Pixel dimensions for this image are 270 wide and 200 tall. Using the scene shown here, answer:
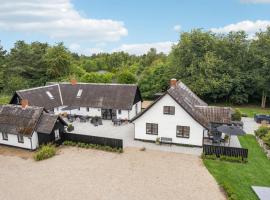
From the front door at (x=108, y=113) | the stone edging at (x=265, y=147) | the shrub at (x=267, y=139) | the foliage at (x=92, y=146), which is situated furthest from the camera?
the front door at (x=108, y=113)

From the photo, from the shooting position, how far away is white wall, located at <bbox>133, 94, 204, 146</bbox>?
78.8 feet

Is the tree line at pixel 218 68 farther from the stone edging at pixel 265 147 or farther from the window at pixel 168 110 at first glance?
the window at pixel 168 110

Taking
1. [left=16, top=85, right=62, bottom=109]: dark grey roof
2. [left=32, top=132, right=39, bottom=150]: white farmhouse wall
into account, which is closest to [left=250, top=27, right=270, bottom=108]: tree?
[left=16, top=85, right=62, bottom=109]: dark grey roof

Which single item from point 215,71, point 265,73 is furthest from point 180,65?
point 265,73

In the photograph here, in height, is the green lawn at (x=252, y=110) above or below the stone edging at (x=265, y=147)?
above

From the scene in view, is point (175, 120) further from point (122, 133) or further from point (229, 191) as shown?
point (229, 191)

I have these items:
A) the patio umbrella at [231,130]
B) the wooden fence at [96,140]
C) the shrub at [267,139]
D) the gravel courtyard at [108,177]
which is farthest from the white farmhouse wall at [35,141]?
the shrub at [267,139]

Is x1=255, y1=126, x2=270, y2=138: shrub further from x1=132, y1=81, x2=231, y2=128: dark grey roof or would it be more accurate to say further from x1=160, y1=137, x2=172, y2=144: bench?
x1=160, y1=137, x2=172, y2=144: bench

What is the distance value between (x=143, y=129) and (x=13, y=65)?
45.7 meters

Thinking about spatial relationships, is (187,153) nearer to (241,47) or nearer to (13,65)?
(241,47)

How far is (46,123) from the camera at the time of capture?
24.7m

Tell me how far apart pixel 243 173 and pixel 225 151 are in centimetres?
304

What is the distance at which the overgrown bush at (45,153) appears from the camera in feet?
72.6

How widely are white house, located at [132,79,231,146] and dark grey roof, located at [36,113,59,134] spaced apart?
811 cm
